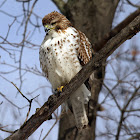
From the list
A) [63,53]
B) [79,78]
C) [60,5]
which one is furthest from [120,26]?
[60,5]

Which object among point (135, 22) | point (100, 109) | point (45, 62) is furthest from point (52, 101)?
point (100, 109)

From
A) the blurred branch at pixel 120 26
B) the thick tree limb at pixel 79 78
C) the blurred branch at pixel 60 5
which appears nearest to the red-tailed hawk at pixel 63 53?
the thick tree limb at pixel 79 78

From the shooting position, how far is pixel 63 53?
124 inches

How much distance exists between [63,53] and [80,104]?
847 mm

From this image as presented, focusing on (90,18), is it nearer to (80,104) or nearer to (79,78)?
(80,104)

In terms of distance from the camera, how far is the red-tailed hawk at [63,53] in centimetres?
319

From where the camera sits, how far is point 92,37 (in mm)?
5336

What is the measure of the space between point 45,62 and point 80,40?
1.74 feet

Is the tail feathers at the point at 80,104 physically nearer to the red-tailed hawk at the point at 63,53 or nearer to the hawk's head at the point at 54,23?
the red-tailed hawk at the point at 63,53

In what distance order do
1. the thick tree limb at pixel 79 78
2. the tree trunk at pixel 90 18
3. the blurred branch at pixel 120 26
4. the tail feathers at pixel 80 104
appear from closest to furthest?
the thick tree limb at pixel 79 78, the tail feathers at pixel 80 104, the blurred branch at pixel 120 26, the tree trunk at pixel 90 18

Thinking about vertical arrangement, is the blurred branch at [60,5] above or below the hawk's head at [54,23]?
above

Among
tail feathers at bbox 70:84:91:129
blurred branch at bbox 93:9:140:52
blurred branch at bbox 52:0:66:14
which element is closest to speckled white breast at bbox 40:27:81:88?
tail feathers at bbox 70:84:91:129

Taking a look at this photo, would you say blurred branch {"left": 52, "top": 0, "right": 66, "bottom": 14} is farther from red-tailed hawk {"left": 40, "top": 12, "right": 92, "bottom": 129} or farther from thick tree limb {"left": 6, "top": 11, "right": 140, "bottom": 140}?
thick tree limb {"left": 6, "top": 11, "right": 140, "bottom": 140}

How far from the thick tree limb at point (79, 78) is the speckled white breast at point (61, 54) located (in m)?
0.48
